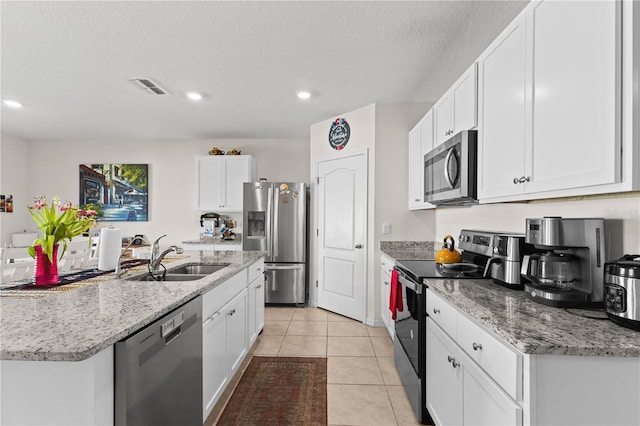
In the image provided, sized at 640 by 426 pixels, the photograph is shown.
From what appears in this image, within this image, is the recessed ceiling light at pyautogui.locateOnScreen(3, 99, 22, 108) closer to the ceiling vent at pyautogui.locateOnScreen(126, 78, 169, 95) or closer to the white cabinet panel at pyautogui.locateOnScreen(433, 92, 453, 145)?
the ceiling vent at pyautogui.locateOnScreen(126, 78, 169, 95)

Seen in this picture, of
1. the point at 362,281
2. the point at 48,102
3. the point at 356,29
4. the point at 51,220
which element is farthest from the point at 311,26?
the point at 48,102

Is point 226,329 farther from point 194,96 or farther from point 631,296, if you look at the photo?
point 194,96

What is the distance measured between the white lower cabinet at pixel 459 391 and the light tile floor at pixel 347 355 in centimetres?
42

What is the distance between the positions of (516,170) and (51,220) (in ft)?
7.76

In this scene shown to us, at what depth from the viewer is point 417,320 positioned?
79.6 inches

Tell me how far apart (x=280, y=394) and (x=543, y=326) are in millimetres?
1866

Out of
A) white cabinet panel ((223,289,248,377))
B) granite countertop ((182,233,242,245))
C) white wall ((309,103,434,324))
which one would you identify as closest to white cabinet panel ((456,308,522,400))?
white cabinet panel ((223,289,248,377))

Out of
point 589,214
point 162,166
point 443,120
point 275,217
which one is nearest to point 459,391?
Result: point 589,214

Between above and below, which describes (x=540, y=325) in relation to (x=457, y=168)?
below

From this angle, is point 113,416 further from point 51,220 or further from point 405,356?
point 405,356

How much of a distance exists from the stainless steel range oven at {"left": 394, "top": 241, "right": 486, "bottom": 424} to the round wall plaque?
7.10ft

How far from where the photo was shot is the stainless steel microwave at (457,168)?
2023 mm

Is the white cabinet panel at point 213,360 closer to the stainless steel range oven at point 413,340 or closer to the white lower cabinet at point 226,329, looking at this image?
the white lower cabinet at point 226,329

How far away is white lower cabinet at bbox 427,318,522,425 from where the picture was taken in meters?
1.13
